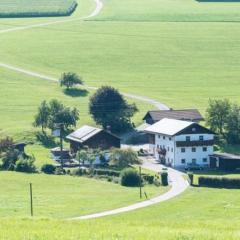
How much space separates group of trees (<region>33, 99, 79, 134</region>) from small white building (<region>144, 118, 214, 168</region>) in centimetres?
985

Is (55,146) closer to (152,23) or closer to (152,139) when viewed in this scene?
(152,139)

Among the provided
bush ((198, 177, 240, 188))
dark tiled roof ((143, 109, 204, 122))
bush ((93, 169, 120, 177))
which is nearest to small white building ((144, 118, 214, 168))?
dark tiled roof ((143, 109, 204, 122))

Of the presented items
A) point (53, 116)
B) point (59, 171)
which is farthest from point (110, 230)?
point (53, 116)

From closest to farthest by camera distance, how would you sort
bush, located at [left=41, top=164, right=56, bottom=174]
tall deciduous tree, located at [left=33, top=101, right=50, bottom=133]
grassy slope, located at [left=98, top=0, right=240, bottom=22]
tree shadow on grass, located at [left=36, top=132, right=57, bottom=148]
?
bush, located at [left=41, top=164, right=56, bottom=174], tree shadow on grass, located at [left=36, top=132, right=57, bottom=148], tall deciduous tree, located at [left=33, top=101, right=50, bottom=133], grassy slope, located at [left=98, top=0, right=240, bottom=22]

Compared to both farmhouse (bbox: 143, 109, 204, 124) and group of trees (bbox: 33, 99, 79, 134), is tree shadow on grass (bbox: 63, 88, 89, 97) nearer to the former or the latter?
farmhouse (bbox: 143, 109, 204, 124)

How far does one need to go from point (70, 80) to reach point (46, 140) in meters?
26.5

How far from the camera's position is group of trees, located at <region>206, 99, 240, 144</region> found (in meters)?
89.6

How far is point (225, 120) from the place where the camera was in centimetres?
9062

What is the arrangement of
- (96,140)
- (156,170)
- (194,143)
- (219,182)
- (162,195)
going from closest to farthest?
(162,195)
(219,182)
(156,170)
(194,143)
(96,140)

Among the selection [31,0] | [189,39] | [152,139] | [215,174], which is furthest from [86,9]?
[215,174]

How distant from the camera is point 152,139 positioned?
8862 centimetres

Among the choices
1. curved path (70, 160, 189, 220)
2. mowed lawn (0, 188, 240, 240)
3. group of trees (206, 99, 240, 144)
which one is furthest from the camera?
group of trees (206, 99, 240, 144)

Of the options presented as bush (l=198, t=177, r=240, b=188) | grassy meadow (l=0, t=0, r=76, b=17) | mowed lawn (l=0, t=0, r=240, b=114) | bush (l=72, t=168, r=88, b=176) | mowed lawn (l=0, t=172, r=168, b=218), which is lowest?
mowed lawn (l=0, t=172, r=168, b=218)

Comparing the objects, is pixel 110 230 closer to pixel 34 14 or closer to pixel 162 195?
pixel 162 195
